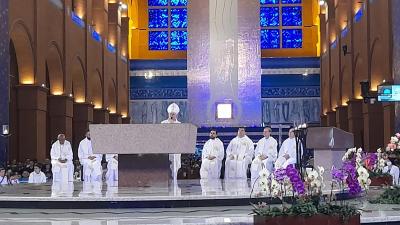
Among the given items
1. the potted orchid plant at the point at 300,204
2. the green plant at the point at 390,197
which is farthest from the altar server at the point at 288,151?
the potted orchid plant at the point at 300,204

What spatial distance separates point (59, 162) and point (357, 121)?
1432cm

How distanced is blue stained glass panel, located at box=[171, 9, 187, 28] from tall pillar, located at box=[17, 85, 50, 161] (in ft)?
62.1

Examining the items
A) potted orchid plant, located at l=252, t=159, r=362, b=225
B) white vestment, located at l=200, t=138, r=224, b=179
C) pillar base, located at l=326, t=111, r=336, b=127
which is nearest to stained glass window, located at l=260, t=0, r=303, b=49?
pillar base, located at l=326, t=111, r=336, b=127

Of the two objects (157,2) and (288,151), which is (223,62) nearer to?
(288,151)

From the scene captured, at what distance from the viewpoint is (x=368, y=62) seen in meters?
24.0

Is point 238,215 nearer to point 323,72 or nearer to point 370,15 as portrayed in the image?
point 370,15

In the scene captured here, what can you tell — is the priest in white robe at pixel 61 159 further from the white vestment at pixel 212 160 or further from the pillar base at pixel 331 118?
the pillar base at pixel 331 118

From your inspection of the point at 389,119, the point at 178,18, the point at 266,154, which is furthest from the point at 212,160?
the point at 178,18

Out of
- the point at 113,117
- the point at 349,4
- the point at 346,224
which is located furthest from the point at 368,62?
the point at 346,224

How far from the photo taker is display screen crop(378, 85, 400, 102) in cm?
1881

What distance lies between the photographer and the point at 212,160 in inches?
617

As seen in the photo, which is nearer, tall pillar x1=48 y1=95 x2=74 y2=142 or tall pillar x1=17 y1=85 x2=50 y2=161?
tall pillar x1=17 y1=85 x2=50 y2=161

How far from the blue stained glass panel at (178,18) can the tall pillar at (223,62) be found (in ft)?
56.2

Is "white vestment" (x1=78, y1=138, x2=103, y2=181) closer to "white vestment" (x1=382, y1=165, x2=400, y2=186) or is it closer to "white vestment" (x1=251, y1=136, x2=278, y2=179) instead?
"white vestment" (x1=251, y1=136, x2=278, y2=179)
